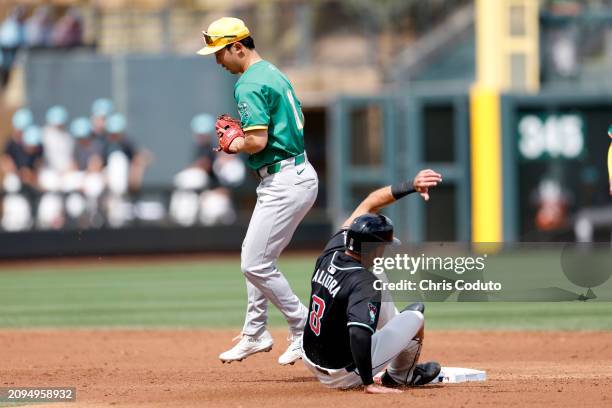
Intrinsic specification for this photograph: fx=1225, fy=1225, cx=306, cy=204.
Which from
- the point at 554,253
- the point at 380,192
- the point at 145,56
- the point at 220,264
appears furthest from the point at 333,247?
the point at 145,56

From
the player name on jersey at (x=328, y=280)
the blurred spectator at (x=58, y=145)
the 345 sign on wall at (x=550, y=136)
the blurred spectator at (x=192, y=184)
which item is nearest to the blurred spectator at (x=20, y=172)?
the blurred spectator at (x=58, y=145)

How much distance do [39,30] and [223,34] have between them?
15.5 m

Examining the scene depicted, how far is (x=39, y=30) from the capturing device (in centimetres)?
2195

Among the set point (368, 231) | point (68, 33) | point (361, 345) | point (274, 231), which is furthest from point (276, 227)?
point (68, 33)

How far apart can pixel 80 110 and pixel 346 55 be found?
18.4 feet

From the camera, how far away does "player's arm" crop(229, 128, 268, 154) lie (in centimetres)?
700

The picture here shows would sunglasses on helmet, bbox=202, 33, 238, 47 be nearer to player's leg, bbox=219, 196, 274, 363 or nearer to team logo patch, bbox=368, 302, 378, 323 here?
player's leg, bbox=219, 196, 274, 363

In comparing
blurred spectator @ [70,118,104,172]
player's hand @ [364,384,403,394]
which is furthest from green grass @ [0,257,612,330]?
player's hand @ [364,384,403,394]

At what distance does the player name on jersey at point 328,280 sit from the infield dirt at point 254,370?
552mm

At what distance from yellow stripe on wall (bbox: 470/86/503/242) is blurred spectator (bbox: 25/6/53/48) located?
804 cm

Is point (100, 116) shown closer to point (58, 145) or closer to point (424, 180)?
point (58, 145)

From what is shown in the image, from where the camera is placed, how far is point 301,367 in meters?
8.07

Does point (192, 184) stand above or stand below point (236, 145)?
below

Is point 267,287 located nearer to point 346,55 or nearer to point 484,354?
point 484,354
